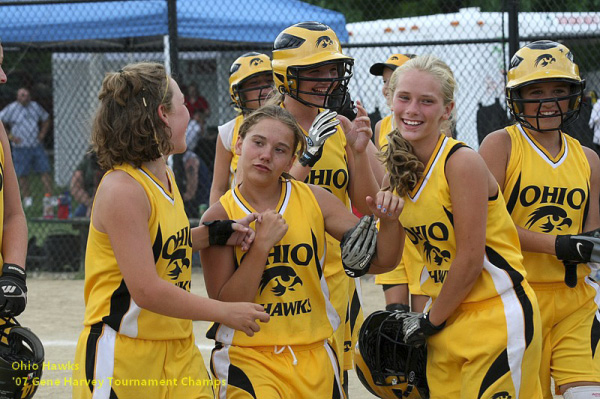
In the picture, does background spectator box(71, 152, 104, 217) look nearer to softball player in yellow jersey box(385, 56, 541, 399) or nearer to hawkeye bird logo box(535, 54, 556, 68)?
hawkeye bird logo box(535, 54, 556, 68)

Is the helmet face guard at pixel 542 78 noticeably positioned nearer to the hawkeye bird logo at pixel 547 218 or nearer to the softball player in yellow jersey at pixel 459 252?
the hawkeye bird logo at pixel 547 218

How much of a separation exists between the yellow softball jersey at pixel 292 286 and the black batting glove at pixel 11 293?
0.80 m

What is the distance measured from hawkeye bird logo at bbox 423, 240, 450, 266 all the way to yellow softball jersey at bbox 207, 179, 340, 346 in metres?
0.47

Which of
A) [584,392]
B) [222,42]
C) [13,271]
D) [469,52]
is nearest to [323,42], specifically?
[13,271]

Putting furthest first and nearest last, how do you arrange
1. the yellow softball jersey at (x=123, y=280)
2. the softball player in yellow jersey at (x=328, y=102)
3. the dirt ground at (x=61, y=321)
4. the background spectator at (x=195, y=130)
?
the background spectator at (x=195, y=130) < the dirt ground at (x=61, y=321) < the softball player in yellow jersey at (x=328, y=102) < the yellow softball jersey at (x=123, y=280)

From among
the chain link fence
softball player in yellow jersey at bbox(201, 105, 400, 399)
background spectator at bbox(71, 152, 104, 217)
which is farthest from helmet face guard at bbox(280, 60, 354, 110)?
background spectator at bbox(71, 152, 104, 217)

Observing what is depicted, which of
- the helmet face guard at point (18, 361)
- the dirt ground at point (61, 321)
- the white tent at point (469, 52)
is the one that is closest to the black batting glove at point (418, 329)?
the helmet face guard at point (18, 361)

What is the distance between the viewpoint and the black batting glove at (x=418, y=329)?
3818mm

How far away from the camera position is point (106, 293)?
3408 mm

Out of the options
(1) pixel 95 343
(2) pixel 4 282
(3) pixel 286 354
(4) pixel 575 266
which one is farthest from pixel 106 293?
(4) pixel 575 266

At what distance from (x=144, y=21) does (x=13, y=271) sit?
27.6 ft

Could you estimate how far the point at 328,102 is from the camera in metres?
4.44

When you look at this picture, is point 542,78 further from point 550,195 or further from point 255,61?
point 255,61

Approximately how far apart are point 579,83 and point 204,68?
12.3 m
